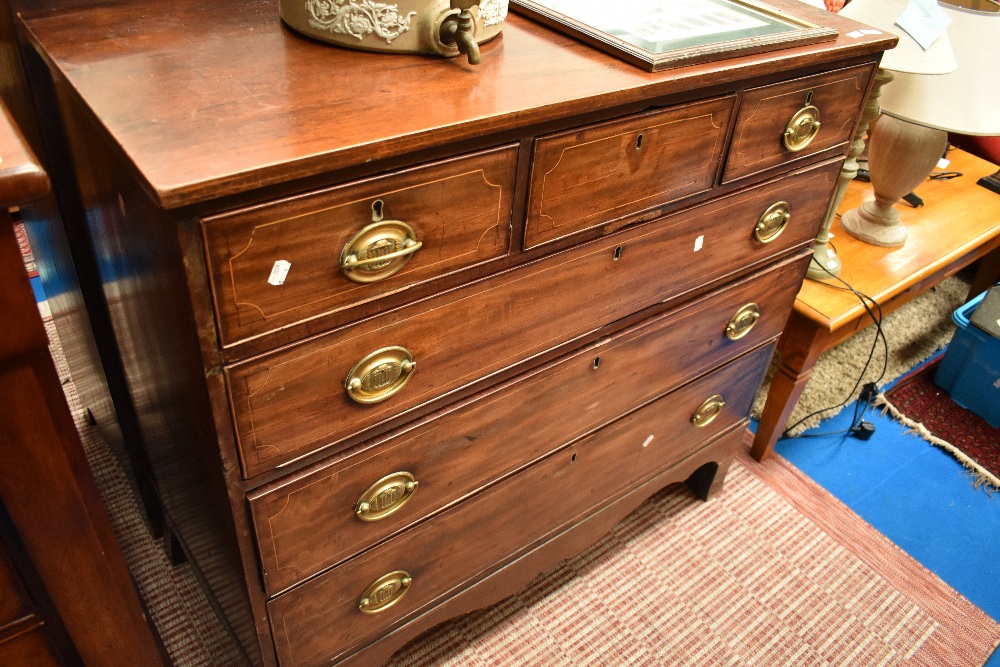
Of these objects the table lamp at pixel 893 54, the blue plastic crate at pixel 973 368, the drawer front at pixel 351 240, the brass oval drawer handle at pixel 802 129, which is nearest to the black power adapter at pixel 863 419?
the blue plastic crate at pixel 973 368

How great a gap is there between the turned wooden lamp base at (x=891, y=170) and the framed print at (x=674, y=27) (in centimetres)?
70

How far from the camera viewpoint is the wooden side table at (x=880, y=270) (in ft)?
4.91

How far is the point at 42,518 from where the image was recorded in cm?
59

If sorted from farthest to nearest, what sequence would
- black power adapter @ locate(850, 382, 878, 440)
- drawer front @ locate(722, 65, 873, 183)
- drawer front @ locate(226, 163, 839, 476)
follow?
1. black power adapter @ locate(850, 382, 878, 440)
2. drawer front @ locate(722, 65, 873, 183)
3. drawer front @ locate(226, 163, 839, 476)

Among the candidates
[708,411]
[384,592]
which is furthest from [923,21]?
[384,592]

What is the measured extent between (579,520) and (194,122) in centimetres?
90

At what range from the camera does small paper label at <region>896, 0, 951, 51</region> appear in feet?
4.20

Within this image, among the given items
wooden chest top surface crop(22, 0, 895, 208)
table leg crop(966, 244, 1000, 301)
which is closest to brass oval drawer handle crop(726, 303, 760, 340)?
wooden chest top surface crop(22, 0, 895, 208)

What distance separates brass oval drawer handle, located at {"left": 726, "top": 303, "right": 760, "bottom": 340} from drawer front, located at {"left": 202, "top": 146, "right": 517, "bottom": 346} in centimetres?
57

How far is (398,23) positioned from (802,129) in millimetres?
566

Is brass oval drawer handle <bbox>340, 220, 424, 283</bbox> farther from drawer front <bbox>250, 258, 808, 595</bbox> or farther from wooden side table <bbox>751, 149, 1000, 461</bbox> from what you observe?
wooden side table <bbox>751, 149, 1000, 461</bbox>

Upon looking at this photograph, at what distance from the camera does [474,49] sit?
29.0 inches

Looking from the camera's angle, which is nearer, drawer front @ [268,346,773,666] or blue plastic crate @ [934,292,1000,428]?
drawer front @ [268,346,773,666]

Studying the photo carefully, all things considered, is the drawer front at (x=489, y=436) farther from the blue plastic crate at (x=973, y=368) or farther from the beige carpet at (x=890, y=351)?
the blue plastic crate at (x=973, y=368)
